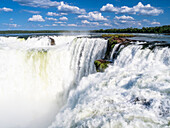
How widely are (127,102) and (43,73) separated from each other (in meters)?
11.9

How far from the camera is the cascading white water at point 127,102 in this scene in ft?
15.0

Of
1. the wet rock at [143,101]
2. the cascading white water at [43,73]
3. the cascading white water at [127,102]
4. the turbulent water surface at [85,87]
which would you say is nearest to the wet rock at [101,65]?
the turbulent water surface at [85,87]

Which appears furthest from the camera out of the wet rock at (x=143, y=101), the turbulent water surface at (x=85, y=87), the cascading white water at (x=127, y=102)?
the wet rock at (x=143, y=101)

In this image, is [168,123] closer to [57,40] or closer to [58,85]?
[58,85]

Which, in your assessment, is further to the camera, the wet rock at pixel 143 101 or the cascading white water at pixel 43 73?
the cascading white water at pixel 43 73

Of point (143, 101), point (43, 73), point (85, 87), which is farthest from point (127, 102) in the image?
point (43, 73)

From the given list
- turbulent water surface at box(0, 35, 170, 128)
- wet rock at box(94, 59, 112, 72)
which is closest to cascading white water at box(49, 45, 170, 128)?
turbulent water surface at box(0, 35, 170, 128)

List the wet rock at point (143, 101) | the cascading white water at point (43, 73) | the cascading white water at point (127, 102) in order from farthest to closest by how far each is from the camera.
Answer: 1. the cascading white water at point (43, 73)
2. the wet rock at point (143, 101)
3. the cascading white water at point (127, 102)

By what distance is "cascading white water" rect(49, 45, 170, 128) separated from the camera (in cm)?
457

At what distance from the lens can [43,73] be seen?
16125 mm

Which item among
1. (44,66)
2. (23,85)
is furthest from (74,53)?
(23,85)

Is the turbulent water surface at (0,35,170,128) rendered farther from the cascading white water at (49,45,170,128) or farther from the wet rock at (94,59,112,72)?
the wet rock at (94,59,112,72)

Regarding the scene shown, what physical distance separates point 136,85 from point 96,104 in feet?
6.35

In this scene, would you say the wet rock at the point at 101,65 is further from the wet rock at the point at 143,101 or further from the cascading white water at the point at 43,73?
the wet rock at the point at 143,101
